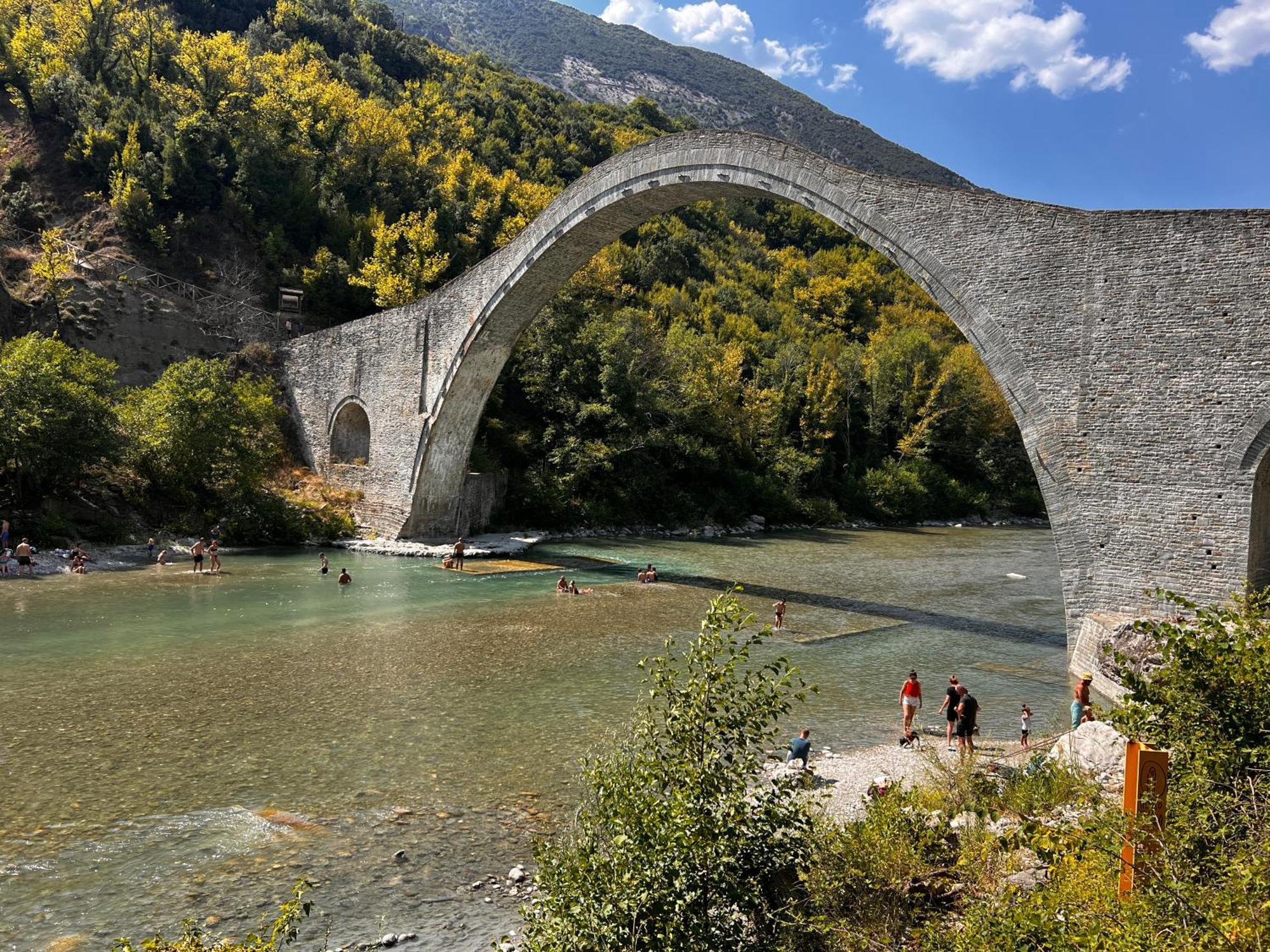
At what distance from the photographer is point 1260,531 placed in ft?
30.3

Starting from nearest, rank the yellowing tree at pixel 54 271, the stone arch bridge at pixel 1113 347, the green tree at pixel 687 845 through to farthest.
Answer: the green tree at pixel 687 845, the stone arch bridge at pixel 1113 347, the yellowing tree at pixel 54 271

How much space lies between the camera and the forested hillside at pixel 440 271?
2819cm

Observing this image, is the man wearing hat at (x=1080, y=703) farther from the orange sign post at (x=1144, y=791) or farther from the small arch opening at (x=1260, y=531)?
the orange sign post at (x=1144, y=791)

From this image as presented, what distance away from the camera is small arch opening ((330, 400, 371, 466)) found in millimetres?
24750

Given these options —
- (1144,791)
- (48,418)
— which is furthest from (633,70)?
(1144,791)

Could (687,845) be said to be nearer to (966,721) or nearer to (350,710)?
(966,721)

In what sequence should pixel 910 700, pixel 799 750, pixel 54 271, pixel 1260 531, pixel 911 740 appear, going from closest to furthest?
pixel 799 750 < pixel 911 740 < pixel 910 700 < pixel 1260 531 < pixel 54 271

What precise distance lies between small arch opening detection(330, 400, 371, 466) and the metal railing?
5170 mm

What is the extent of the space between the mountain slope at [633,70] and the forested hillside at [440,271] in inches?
2139

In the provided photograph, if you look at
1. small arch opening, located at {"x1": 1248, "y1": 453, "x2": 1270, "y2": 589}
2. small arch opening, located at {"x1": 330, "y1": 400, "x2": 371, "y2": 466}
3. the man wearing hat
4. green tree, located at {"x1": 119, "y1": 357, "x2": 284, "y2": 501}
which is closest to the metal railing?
small arch opening, located at {"x1": 330, "y1": 400, "x2": 371, "y2": 466}

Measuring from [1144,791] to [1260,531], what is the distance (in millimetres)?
7214

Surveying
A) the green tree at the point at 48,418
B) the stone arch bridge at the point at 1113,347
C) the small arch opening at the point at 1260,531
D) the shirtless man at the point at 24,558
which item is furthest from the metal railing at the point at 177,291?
the small arch opening at the point at 1260,531

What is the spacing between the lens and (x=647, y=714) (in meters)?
4.31

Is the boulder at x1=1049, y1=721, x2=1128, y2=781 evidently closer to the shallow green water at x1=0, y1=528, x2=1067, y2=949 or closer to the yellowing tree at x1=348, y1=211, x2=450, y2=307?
the shallow green water at x1=0, y1=528, x2=1067, y2=949
